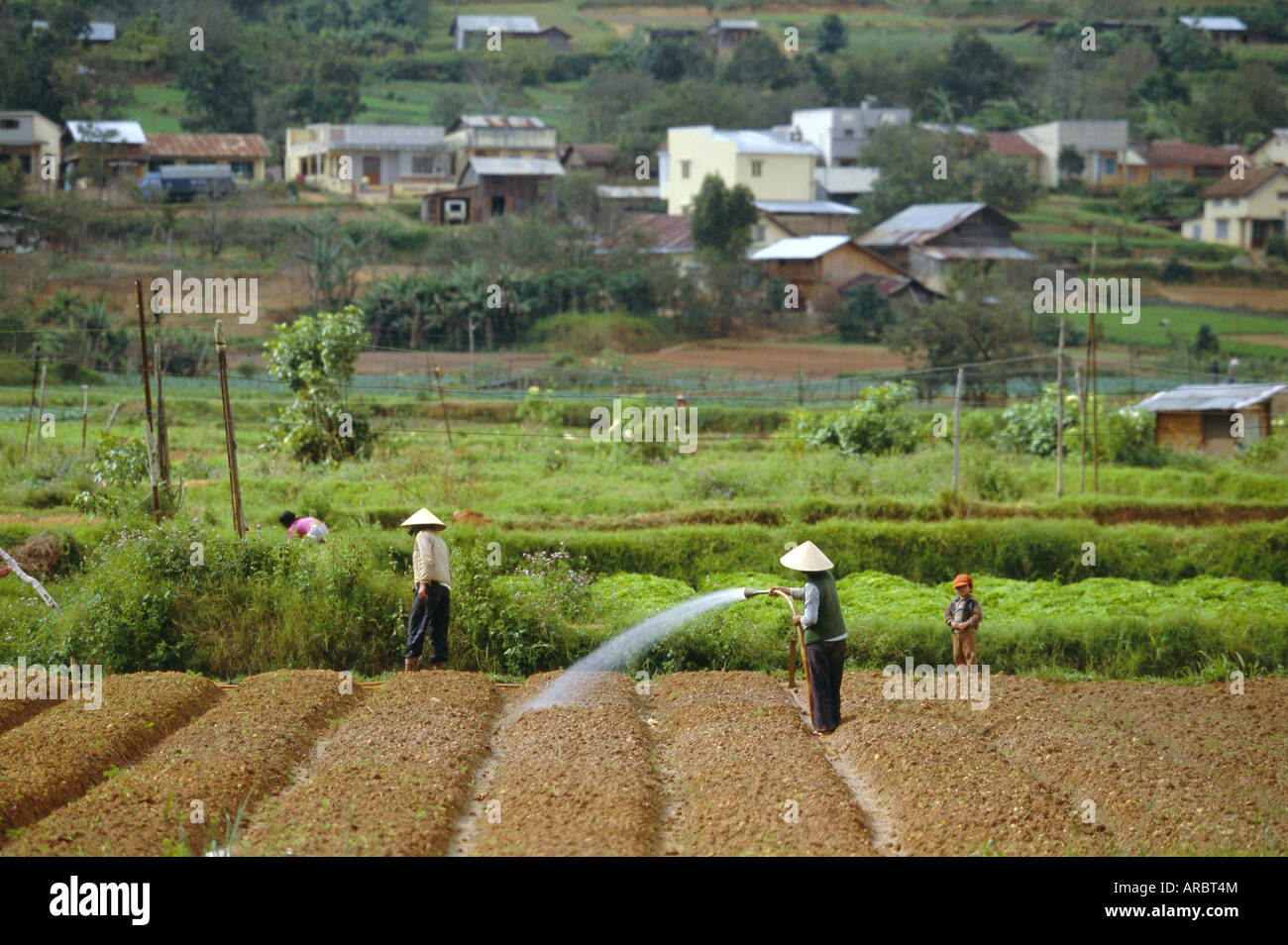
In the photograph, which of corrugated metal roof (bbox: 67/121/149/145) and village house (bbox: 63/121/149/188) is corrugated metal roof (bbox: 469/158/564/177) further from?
corrugated metal roof (bbox: 67/121/149/145)

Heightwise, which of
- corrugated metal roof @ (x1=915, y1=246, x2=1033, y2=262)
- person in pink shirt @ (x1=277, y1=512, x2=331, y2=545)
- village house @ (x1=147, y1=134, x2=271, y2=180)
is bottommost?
person in pink shirt @ (x1=277, y1=512, x2=331, y2=545)

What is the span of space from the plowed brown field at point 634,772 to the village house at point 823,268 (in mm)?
37735

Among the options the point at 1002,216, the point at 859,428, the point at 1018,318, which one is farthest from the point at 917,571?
the point at 1002,216

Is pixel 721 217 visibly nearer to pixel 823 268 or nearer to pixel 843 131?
pixel 823 268

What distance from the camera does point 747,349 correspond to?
45.3m

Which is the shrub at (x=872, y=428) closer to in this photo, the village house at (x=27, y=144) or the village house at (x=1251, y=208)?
the village house at (x=1251, y=208)

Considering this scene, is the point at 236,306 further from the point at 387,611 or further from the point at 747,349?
the point at 387,611

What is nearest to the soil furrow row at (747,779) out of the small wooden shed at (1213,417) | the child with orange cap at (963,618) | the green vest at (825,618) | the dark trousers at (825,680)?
the dark trousers at (825,680)

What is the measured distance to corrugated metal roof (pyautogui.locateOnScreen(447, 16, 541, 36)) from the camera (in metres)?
99.7

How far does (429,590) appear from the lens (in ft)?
44.7

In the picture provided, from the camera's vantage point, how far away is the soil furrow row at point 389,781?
818 cm

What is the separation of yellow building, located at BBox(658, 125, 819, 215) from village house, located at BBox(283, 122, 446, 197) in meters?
12.1

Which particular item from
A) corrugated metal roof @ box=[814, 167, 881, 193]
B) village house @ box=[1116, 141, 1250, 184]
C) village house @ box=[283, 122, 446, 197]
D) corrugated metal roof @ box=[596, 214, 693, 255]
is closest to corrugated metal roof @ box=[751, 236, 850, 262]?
corrugated metal roof @ box=[596, 214, 693, 255]

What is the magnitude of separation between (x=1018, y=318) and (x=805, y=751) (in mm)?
33434
